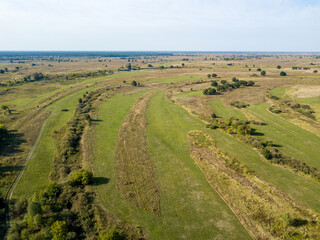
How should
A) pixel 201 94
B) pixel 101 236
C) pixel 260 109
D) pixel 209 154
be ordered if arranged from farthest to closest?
pixel 201 94, pixel 260 109, pixel 209 154, pixel 101 236

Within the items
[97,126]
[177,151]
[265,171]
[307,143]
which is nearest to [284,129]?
[307,143]

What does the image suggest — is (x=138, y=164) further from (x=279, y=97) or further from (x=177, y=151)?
(x=279, y=97)

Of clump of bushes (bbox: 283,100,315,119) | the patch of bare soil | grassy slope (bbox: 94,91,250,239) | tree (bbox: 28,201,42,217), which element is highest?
the patch of bare soil

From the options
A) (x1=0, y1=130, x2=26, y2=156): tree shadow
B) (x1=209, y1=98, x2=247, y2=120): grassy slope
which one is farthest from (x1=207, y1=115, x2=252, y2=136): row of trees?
(x1=0, y1=130, x2=26, y2=156): tree shadow

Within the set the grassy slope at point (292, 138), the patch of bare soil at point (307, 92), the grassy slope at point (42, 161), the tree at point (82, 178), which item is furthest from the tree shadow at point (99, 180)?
the patch of bare soil at point (307, 92)

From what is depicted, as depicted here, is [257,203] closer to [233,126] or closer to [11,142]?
[233,126]

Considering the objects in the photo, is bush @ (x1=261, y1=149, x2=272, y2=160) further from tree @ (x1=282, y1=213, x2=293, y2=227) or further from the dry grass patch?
the dry grass patch
